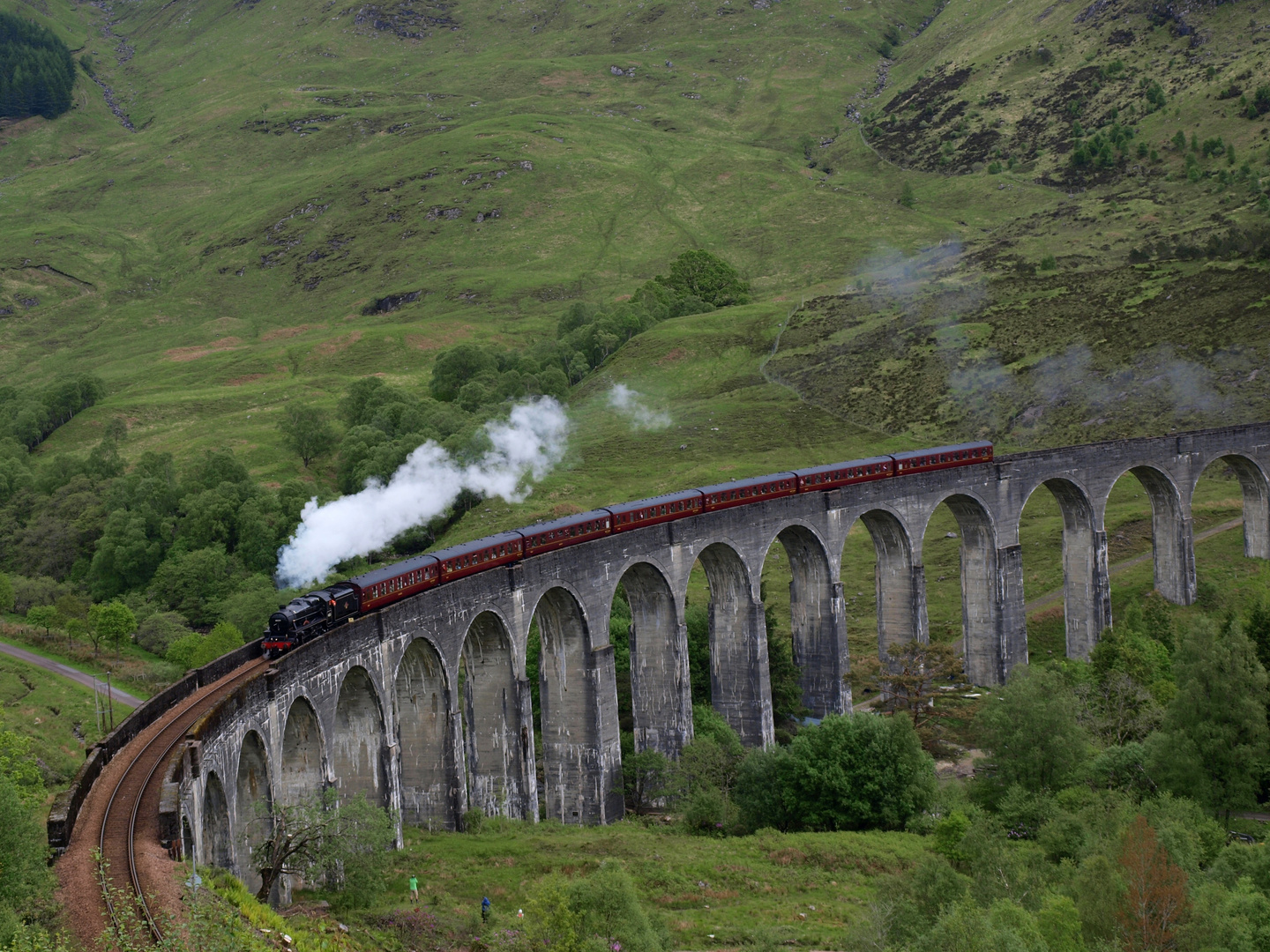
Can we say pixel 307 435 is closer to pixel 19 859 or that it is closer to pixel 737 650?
pixel 737 650

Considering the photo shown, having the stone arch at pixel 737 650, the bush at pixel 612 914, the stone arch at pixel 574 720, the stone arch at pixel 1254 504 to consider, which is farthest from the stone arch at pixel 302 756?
the stone arch at pixel 1254 504

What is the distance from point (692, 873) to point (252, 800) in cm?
1704

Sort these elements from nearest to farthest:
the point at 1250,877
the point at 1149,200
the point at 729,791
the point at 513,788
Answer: the point at 1250,877, the point at 513,788, the point at 729,791, the point at 1149,200

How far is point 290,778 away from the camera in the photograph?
41.1 meters

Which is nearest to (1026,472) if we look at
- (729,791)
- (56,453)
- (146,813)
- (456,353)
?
(729,791)

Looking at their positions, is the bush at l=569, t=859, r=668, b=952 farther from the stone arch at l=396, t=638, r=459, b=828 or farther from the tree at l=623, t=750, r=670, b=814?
→ the tree at l=623, t=750, r=670, b=814

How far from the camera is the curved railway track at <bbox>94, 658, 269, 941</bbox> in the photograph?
85.1ft

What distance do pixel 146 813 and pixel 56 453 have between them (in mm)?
120497

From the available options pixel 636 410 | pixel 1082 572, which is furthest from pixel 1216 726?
pixel 636 410

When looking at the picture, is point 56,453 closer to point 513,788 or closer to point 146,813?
point 513,788

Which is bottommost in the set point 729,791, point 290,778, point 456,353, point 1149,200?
point 729,791

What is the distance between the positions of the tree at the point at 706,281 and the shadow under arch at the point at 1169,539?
307 ft

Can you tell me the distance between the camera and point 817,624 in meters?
67.2

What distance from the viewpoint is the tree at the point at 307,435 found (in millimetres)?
129250
